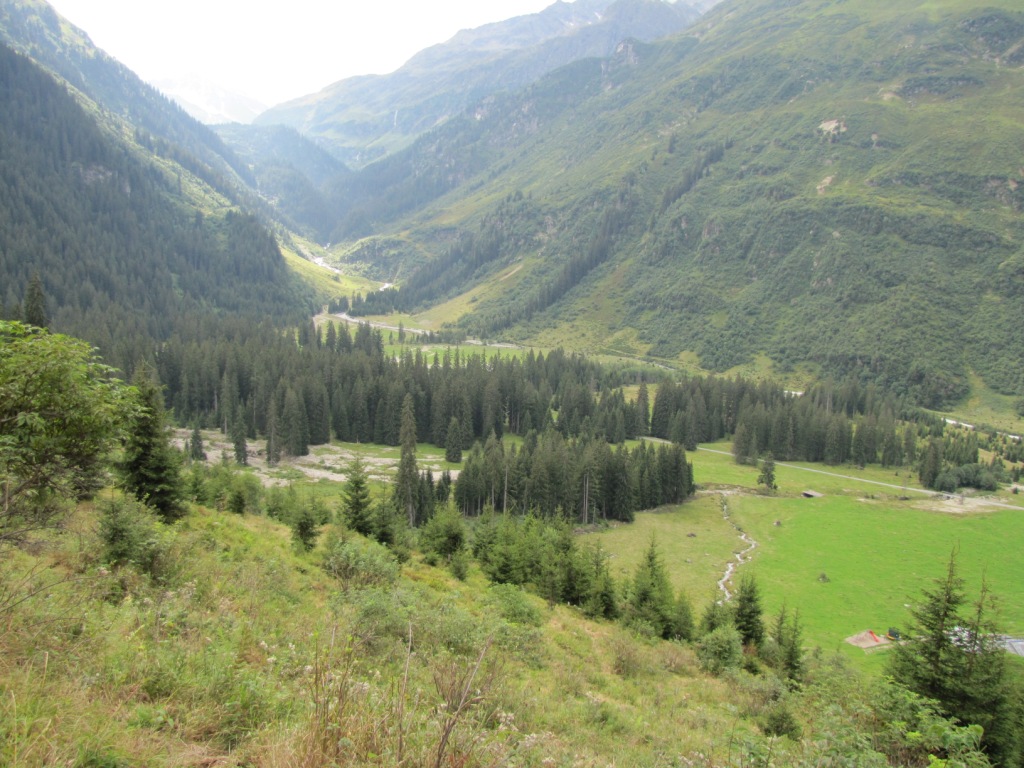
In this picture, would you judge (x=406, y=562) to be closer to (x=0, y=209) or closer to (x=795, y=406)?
(x=795, y=406)

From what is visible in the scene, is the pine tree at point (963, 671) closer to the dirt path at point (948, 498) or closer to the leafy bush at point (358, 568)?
the leafy bush at point (358, 568)

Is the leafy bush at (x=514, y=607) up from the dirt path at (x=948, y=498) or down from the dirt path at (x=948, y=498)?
up

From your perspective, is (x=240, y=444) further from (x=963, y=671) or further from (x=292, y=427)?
(x=963, y=671)

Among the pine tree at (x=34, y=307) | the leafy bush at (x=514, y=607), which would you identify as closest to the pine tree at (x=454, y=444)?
the pine tree at (x=34, y=307)

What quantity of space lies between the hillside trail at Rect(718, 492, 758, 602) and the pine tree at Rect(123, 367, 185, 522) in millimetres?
44791

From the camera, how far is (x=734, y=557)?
66125 millimetres

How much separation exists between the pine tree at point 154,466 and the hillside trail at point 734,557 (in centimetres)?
4479

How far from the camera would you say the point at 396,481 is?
67062 millimetres

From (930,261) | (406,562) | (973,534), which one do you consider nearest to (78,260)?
(406,562)

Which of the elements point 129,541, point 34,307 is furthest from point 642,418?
point 129,541

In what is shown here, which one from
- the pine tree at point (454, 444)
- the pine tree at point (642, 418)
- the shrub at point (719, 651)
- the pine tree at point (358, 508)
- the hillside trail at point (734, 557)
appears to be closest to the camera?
the shrub at point (719, 651)

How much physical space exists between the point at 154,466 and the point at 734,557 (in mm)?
63384

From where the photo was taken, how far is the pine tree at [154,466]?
78.2ft

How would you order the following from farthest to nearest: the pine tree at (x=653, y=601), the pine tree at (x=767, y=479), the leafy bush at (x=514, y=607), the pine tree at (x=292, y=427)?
the pine tree at (x=292, y=427) → the pine tree at (x=767, y=479) → the pine tree at (x=653, y=601) → the leafy bush at (x=514, y=607)
